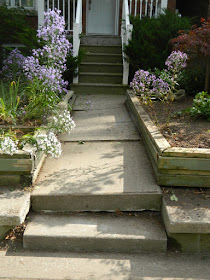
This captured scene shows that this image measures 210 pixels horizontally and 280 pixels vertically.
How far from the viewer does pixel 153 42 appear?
29.4 feet

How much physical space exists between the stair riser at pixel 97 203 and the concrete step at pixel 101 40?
763 cm

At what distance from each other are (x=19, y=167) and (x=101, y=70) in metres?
6.43

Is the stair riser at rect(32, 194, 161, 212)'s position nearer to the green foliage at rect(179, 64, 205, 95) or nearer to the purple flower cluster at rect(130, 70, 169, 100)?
the purple flower cluster at rect(130, 70, 169, 100)

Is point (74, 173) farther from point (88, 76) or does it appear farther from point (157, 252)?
point (88, 76)

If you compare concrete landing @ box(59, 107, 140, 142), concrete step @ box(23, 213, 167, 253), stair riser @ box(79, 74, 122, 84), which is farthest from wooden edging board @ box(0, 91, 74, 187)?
stair riser @ box(79, 74, 122, 84)

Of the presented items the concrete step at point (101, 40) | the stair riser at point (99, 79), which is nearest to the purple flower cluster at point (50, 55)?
the stair riser at point (99, 79)

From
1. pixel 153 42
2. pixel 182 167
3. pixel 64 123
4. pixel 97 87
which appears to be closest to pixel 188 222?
pixel 182 167

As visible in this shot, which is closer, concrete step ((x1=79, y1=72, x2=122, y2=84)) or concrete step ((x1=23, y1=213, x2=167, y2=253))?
concrete step ((x1=23, y1=213, x2=167, y2=253))

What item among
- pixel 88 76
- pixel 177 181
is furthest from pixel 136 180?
pixel 88 76

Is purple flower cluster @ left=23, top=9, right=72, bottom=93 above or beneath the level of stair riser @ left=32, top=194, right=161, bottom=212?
above

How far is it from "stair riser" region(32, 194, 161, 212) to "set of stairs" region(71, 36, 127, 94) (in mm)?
5743

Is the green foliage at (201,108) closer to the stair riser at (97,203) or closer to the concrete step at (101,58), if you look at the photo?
the stair riser at (97,203)

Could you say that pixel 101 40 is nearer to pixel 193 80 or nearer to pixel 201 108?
pixel 193 80

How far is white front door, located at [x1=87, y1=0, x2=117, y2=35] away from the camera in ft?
40.9
